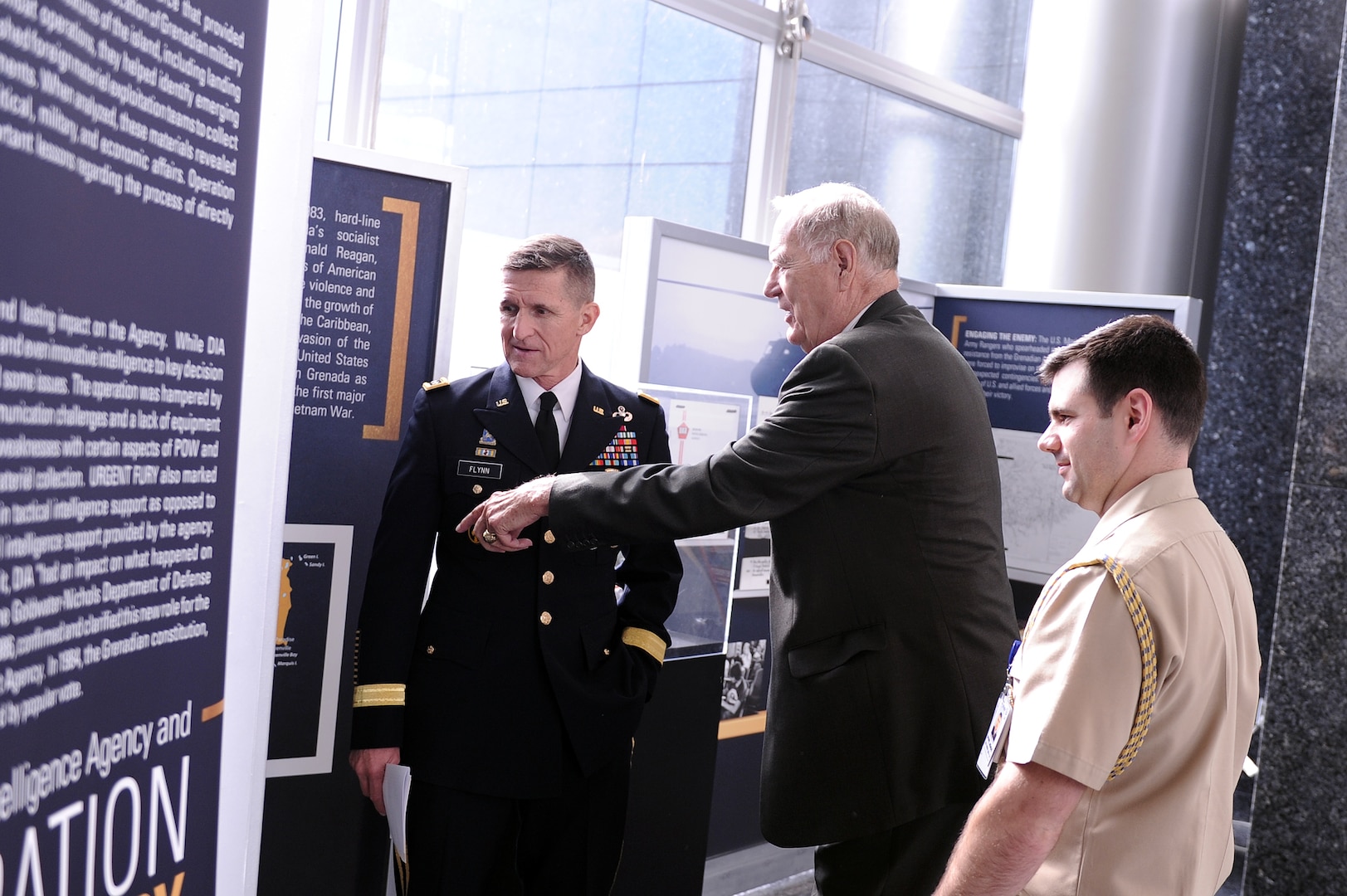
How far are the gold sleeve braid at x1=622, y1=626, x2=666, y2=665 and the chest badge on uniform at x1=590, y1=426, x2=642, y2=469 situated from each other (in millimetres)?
333

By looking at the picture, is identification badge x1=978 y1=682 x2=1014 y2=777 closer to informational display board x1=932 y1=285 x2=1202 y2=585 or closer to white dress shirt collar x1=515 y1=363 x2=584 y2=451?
white dress shirt collar x1=515 y1=363 x2=584 y2=451

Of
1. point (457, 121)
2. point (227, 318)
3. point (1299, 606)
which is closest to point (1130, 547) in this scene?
point (227, 318)

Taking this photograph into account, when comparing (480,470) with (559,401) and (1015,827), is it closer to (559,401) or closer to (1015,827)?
(559,401)

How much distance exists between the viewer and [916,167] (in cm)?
515

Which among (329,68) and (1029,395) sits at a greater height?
(329,68)

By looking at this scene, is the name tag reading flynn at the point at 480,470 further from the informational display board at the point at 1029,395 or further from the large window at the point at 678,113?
the informational display board at the point at 1029,395

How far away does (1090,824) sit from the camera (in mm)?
1302

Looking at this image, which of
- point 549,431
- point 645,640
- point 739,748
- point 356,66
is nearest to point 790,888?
point 739,748

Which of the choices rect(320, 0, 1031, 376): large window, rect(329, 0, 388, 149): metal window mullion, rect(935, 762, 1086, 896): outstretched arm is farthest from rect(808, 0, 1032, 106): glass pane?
rect(935, 762, 1086, 896): outstretched arm

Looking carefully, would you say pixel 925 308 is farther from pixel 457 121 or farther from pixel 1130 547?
pixel 1130 547

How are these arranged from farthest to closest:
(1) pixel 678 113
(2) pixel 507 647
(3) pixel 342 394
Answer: (1) pixel 678 113 → (3) pixel 342 394 → (2) pixel 507 647

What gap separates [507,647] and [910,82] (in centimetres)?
374

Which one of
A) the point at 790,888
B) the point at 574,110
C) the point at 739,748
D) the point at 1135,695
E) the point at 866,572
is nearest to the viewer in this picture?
the point at 1135,695

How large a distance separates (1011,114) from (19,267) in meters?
5.32
